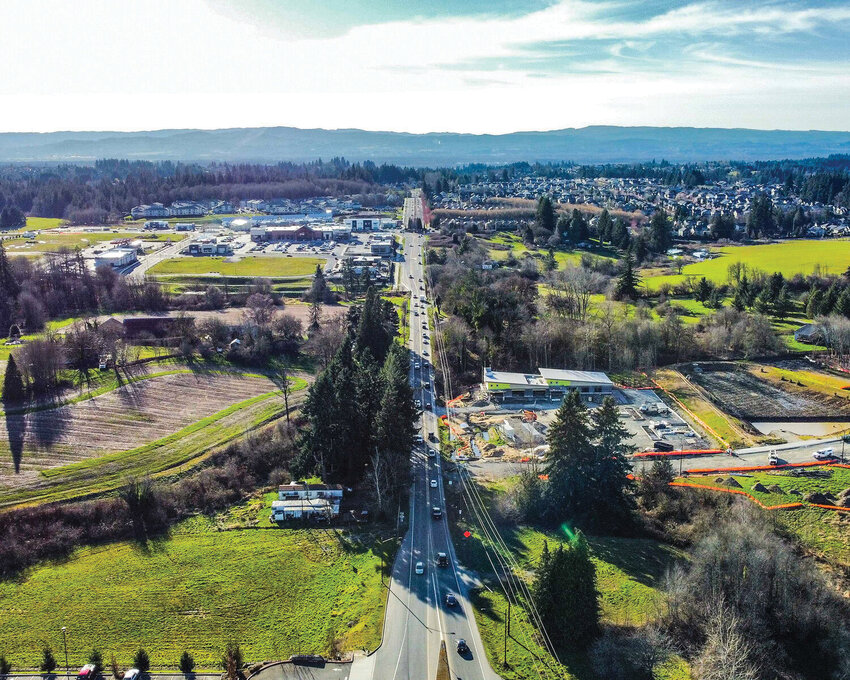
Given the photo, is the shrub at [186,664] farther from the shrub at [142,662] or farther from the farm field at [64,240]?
the farm field at [64,240]

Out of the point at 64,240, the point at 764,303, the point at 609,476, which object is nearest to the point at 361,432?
the point at 609,476

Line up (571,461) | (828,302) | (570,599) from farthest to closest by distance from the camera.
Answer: (828,302), (571,461), (570,599)

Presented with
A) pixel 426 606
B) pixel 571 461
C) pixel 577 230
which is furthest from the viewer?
pixel 577 230

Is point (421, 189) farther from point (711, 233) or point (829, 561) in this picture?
point (829, 561)

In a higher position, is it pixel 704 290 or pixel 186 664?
pixel 704 290

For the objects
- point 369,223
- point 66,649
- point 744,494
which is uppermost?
point 369,223

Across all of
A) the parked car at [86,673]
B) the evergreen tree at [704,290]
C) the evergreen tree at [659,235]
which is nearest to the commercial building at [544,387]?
the evergreen tree at [704,290]

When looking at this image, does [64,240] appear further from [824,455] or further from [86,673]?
[824,455]
